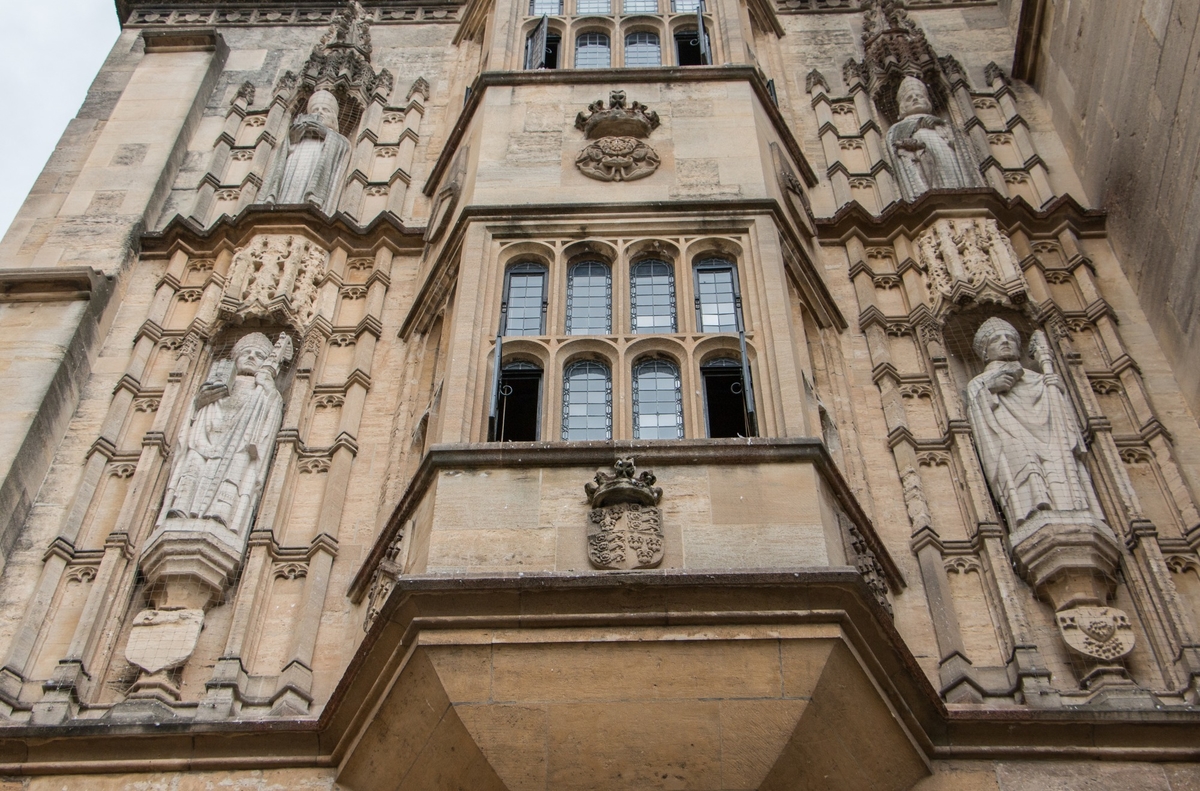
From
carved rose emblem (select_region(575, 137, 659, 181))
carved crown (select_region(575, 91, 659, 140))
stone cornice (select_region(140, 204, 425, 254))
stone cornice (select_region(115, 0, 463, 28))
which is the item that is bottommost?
carved rose emblem (select_region(575, 137, 659, 181))

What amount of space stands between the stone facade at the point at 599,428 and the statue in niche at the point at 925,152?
60 millimetres

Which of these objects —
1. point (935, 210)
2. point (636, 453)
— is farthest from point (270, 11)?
point (636, 453)

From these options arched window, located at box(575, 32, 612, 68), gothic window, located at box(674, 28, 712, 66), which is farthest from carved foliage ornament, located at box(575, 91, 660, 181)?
gothic window, located at box(674, 28, 712, 66)

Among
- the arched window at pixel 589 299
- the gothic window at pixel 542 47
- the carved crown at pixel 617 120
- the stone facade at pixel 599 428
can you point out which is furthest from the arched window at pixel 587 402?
the gothic window at pixel 542 47

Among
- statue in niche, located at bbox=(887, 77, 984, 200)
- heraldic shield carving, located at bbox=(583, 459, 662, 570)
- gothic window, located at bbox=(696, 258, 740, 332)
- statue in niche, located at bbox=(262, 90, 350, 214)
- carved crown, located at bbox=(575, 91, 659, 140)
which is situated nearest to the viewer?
heraldic shield carving, located at bbox=(583, 459, 662, 570)

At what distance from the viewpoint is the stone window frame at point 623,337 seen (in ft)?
34.7

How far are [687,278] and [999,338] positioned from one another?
289cm

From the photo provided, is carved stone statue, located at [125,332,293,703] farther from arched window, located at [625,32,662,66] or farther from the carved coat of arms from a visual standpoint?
the carved coat of arms

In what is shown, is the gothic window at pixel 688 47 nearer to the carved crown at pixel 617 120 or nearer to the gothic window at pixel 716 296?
the carved crown at pixel 617 120

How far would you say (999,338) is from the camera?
12.4 metres

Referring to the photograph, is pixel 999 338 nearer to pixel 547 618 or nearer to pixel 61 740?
pixel 547 618

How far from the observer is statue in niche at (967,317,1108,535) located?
A: 428 inches

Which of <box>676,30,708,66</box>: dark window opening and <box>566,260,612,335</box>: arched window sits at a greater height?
<box>676,30,708,66</box>: dark window opening

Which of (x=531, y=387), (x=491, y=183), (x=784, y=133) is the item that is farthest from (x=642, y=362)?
(x=784, y=133)
